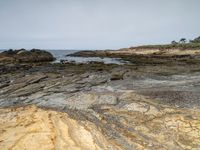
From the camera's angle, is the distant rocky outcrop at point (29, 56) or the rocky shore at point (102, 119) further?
the distant rocky outcrop at point (29, 56)

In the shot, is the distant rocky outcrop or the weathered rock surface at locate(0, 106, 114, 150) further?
the distant rocky outcrop

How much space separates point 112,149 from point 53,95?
938cm

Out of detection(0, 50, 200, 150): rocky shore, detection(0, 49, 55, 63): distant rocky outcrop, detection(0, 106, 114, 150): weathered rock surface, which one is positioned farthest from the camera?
detection(0, 49, 55, 63): distant rocky outcrop

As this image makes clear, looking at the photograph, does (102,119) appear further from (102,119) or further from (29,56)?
(29,56)

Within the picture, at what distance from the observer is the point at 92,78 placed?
2375cm

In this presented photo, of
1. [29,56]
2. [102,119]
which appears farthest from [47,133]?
[29,56]

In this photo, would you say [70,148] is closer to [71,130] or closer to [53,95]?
[71,130]

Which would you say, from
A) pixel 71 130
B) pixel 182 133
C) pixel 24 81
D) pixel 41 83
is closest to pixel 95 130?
pixel 71 130

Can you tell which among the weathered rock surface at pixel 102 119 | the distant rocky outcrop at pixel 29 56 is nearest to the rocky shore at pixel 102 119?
the weathered rock surface at pixel 102 119

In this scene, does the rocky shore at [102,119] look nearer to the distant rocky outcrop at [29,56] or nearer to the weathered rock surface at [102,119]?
the weathered rock surface at [102,119]

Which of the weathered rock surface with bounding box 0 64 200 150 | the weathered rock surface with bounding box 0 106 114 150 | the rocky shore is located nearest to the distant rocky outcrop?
the rocky shore

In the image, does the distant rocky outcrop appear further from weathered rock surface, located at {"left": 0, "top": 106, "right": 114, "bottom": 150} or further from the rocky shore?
weathered rock surface, located at {"left": 0, "top": 106, "right": 114, "bottom": 150}

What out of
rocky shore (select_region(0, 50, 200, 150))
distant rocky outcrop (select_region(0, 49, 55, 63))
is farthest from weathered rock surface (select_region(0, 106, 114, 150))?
distant rocky outcrop (select_region(0, 49, 55, 63))

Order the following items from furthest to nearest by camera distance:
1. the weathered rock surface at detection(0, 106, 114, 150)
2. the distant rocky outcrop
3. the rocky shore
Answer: the distant rocky outcrop, the rocky shore, the weathered rock surface at detection(0, 106, 114, 150)
